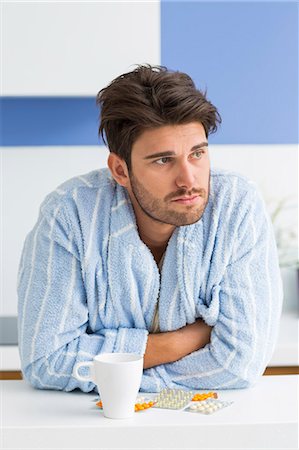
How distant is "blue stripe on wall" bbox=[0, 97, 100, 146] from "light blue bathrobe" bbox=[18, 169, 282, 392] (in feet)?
4.65

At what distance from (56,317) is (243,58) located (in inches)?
76.0

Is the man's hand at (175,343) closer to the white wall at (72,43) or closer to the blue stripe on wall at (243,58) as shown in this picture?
the white wall at (72,43)

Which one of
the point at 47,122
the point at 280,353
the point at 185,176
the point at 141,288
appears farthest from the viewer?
the point at 47,122

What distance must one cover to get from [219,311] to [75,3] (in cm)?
152

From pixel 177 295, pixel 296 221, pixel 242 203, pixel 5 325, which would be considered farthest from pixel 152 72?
pixel 296 221

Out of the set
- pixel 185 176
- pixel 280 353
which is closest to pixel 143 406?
pixel 185 176

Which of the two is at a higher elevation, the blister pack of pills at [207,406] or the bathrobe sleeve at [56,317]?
the bathrobe sleeve at [56,317]

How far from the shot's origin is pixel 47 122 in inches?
131

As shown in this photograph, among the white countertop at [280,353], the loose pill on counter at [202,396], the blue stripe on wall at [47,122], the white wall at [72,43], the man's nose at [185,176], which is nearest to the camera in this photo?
the loose pill on counter at [202,396]

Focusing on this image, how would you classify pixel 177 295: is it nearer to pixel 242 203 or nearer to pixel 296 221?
pixel 242 203

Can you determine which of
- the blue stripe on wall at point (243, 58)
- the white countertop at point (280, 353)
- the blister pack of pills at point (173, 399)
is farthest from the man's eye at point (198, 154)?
the blue stripe on wall at point (243, 58)

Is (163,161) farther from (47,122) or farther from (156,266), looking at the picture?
(47,122)

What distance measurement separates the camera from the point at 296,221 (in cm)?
343

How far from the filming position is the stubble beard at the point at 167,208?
5.90 ft
